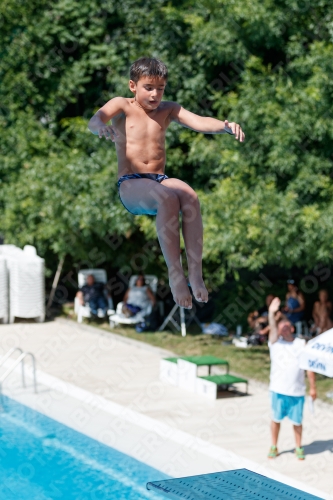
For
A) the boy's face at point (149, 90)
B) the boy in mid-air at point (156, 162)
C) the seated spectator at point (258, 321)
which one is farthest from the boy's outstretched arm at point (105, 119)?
the seated spectator at point (258, 321)

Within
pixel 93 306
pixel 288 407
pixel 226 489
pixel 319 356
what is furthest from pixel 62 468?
pixel 93 306

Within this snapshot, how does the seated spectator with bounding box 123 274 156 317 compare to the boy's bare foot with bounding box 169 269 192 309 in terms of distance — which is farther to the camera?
the seated spectator with bounding box 123 274 156 317

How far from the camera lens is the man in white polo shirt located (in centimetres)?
914

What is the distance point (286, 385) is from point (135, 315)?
7510 mm

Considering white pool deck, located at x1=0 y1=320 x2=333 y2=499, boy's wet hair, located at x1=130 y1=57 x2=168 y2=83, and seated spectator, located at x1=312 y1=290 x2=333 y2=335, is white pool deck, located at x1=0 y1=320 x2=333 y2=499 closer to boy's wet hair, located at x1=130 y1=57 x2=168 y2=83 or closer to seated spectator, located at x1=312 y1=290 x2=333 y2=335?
seated spectator, located at x1=312 y1=290 x2=333 y2=335

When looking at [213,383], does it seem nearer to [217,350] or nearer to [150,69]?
[217,350]

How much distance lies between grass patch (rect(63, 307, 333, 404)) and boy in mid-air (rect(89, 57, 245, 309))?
676 cm

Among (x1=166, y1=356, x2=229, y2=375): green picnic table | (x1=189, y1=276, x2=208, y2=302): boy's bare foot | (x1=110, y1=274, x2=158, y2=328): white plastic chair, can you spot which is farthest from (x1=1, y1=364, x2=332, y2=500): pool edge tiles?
(x1=110, y1=274, x2=158, y2=328): white plastic chair

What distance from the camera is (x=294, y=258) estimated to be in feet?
38.9

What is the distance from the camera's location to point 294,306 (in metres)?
14.3

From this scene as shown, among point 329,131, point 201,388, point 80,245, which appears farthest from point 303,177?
point 80,245

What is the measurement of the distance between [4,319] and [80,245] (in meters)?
2.03

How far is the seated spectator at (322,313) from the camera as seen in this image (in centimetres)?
1374

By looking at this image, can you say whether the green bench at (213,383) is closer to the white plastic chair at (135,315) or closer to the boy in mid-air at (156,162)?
the white plastic chair at (135,315)
